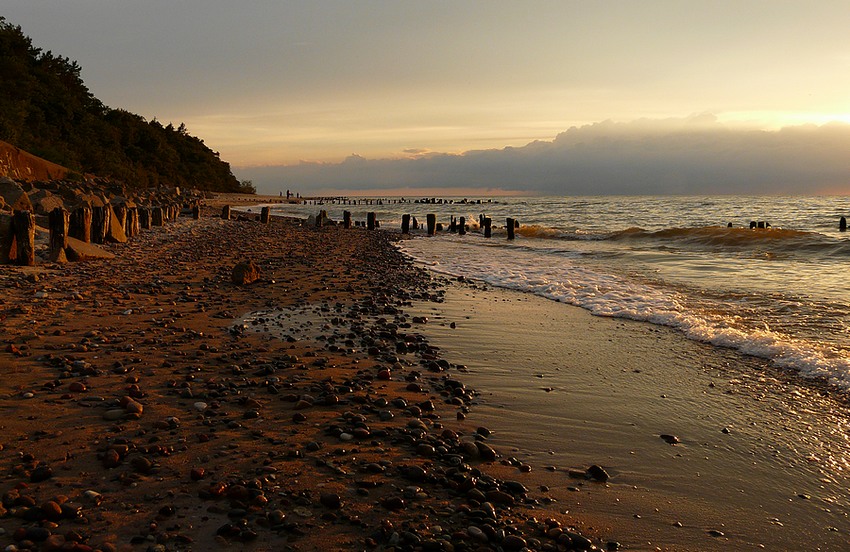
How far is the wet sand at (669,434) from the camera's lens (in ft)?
11.7

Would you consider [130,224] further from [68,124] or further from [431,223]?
[68,124]

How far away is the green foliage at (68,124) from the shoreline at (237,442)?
36.5 metres

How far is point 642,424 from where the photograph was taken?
16.8 feet

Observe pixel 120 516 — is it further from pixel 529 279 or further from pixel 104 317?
pixel 529 279

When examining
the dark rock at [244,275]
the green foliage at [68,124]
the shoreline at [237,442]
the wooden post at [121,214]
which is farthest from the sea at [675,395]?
the green foliage at [68,124]

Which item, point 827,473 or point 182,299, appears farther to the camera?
point 182,299

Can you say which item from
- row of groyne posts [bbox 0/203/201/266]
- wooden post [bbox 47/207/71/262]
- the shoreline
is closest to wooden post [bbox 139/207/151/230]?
row of groyne posts [bbox 0/203/201/266]

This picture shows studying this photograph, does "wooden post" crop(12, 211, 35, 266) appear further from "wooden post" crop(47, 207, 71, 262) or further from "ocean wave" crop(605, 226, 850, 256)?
"ocean wave" crop(605, 226, 850, 256)

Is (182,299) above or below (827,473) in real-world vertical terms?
above

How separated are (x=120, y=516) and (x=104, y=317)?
→ 218 inches

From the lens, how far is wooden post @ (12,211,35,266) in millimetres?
11141

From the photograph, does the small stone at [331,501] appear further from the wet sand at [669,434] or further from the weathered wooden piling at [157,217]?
the weathered wooden piling at [157,217]

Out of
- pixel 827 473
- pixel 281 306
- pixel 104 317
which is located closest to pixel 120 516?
pixel 827 473

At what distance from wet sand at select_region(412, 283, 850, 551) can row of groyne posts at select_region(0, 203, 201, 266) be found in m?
8.54
